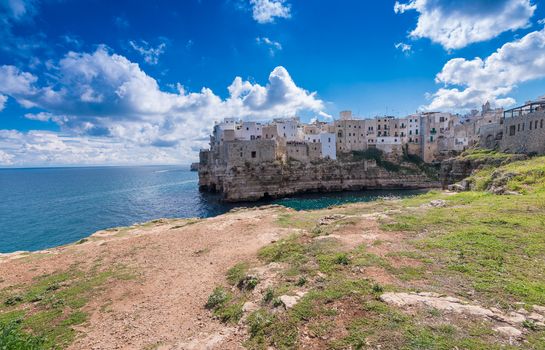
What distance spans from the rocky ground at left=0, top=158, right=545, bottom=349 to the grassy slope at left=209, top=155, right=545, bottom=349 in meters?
0.03

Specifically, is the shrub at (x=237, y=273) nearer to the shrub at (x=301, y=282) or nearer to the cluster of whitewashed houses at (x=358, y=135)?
the shrub at (x=301, y=282)

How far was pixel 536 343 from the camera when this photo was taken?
4.72 metres

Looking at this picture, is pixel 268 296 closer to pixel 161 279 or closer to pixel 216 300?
pixel 216 300

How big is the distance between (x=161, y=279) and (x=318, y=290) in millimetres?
7716

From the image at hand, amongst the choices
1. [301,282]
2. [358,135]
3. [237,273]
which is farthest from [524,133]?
[358,135]

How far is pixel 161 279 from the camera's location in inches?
464

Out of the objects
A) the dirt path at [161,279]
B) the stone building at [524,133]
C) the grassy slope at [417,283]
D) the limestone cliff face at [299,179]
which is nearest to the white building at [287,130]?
the limestone cliff face at [299,179]

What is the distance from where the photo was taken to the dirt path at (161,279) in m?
7.60

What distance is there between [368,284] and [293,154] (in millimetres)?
60523

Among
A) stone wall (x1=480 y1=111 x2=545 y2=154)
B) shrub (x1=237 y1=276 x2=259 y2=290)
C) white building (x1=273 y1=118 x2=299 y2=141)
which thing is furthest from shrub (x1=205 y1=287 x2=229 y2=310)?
white building (x1=273 y1=118 x2=299 y2=141)

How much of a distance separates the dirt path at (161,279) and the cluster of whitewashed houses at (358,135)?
1736 inches

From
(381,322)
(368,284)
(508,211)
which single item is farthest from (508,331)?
(508,211)

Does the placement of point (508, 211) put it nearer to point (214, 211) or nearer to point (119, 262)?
point (119, 262)

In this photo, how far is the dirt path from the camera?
24.9 feet
